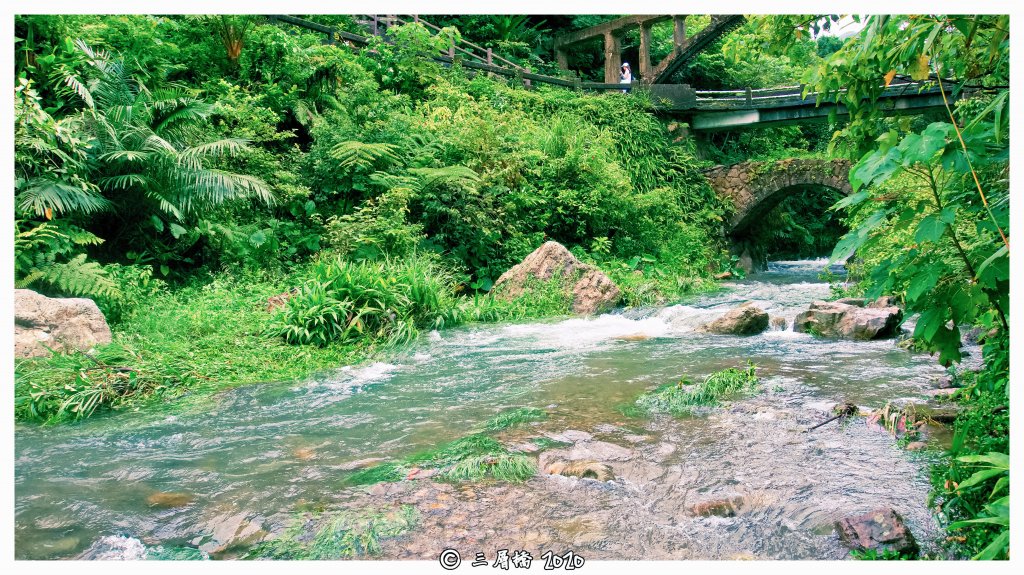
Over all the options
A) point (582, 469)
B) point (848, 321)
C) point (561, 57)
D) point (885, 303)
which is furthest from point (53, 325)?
point (561, 57)

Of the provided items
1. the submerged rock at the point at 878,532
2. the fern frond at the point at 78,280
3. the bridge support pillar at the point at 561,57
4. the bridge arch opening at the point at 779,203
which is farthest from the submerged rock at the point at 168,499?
A: the bridge support pillar at the point at 561,57

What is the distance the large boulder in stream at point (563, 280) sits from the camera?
35.0 ft

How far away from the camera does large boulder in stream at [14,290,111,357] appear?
625 cm

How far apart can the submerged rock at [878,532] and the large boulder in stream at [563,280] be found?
7486 millimetres

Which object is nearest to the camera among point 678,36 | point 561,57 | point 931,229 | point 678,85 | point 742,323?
point 931,229

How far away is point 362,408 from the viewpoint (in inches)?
216

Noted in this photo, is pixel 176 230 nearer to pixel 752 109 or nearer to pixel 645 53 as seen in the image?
pixel 752 109

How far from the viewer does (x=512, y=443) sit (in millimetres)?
4477

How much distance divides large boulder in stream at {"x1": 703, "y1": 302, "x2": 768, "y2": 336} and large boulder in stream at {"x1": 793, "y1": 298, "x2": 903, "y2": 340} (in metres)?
0.50

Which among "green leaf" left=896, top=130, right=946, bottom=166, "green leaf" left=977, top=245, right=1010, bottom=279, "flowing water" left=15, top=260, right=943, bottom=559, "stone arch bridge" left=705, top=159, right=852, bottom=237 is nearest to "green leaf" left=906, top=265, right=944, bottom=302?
"green leaf" left=977, top=245, right=1010, bottom=279

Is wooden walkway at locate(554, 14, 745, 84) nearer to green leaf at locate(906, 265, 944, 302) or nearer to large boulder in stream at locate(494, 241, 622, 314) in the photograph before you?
large boulder in stream at locate(494, 241, 622, 314)

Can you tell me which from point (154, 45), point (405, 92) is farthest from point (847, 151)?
point (405, 92)

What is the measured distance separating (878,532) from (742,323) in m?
5.96

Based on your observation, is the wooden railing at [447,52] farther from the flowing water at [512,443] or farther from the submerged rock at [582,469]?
the submerged rock at [582,469]
